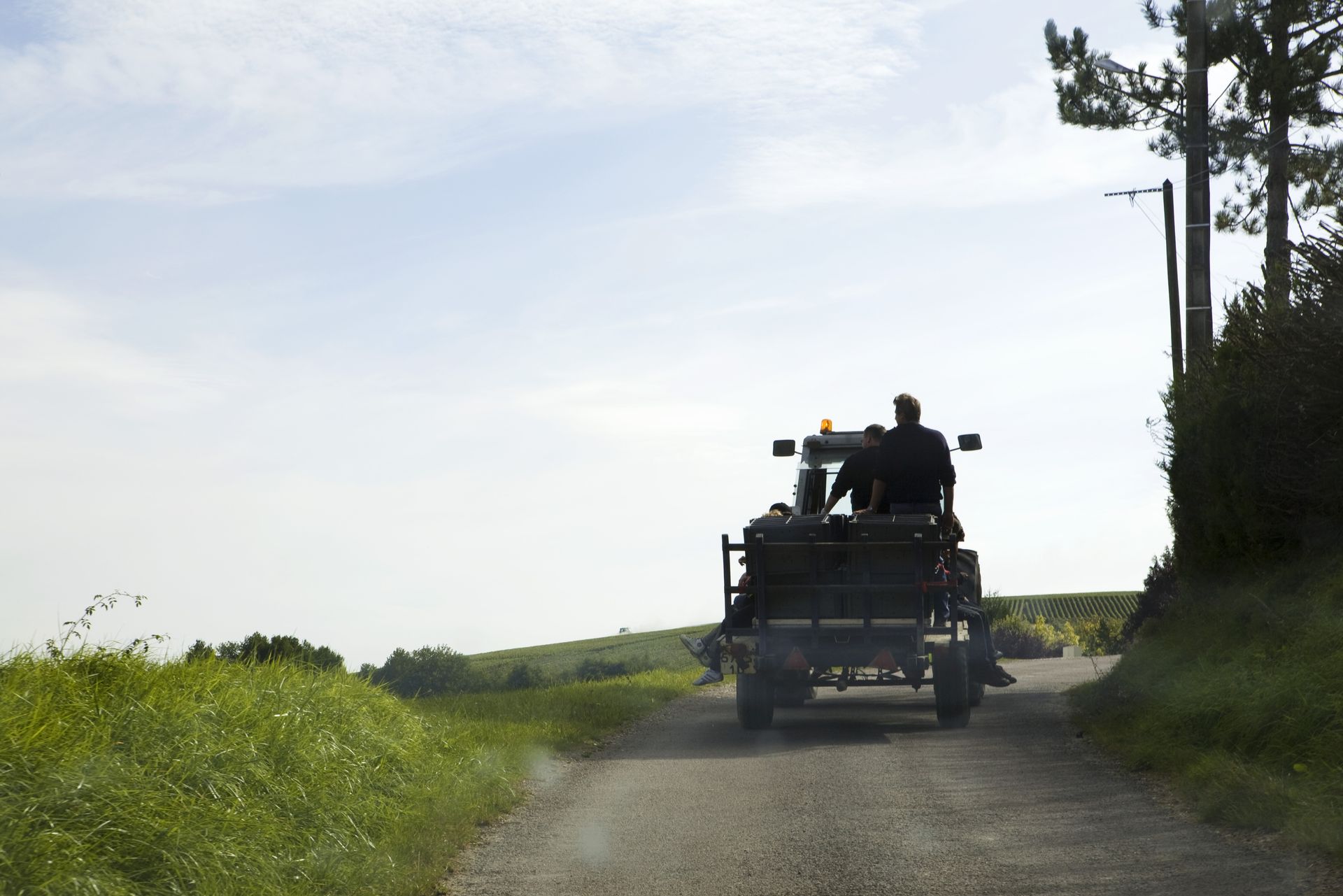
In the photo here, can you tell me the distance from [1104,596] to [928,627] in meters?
75.5

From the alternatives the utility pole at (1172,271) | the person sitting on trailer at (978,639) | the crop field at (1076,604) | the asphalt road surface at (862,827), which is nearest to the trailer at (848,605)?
the person sitting on trailer at (978,639)

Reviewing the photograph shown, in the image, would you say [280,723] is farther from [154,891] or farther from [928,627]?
[928,627]

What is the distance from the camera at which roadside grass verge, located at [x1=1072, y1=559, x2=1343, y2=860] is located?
22.9ft

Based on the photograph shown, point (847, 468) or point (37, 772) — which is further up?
point (847, 468)

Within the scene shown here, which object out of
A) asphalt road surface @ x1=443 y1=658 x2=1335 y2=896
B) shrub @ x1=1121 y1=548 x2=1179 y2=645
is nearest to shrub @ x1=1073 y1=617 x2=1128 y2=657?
shrub @ x1=1121 y1=548 x2=1179 y2=645

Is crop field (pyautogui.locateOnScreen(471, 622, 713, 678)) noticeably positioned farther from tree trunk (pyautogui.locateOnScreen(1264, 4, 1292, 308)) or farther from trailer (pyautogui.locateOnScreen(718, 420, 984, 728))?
trailer (pyautogui.locateOnScreen(718, 420, 984, 728))

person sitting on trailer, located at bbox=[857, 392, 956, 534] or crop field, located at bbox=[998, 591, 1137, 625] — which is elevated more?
person sitting on trailer, located at bbox=[857, 392, 956, 534]

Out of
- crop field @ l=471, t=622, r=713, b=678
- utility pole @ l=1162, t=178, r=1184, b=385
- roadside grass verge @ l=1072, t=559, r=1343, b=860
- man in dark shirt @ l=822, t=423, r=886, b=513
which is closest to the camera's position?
roadside grass verge @ l=1072, t=559, r=1343, b=860

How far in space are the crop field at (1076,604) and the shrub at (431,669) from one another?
97.9ft

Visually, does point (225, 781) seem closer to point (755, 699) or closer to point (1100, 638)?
point (755, 699)

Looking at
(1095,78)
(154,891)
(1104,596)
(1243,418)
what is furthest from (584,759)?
(1104,596)

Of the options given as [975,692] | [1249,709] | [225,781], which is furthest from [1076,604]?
[225,781]

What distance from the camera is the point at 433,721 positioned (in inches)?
444

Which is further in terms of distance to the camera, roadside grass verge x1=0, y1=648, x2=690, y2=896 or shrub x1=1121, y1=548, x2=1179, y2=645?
shrub x1=1121, y1=548, x2=1179, y2=645
